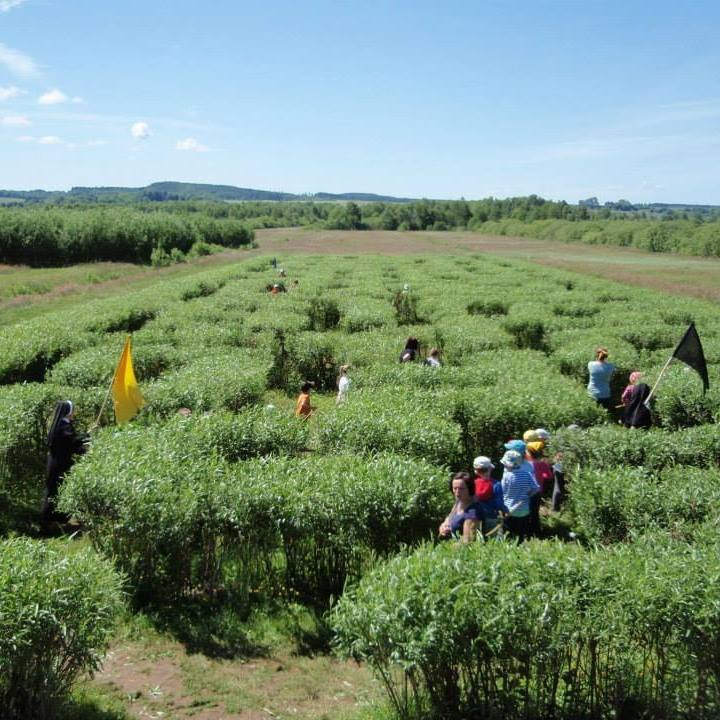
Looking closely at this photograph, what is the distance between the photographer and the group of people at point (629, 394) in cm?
1392

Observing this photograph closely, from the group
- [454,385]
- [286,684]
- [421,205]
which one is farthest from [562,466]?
[421,205]

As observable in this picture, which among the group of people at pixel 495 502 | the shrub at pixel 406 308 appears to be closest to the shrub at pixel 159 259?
the shrub at pixel 406 308

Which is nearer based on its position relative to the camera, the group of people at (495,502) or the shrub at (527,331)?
the group of people at (495,502)

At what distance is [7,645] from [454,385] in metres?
12.1

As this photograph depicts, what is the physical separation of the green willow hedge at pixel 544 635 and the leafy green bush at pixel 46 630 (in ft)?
7.39

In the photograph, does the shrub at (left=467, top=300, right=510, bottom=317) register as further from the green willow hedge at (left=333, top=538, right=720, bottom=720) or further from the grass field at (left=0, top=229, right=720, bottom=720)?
the green willow hedge at (left=333, top=538, right=720, bottom=720)

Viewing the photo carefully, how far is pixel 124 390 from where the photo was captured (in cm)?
1165

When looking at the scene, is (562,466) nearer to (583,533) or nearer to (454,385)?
(583,533)

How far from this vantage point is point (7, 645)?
5.37 metres

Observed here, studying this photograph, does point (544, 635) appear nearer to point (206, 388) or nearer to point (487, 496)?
point (487, 496)

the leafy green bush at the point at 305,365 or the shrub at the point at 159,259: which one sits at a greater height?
the shrub at the point at 159,259

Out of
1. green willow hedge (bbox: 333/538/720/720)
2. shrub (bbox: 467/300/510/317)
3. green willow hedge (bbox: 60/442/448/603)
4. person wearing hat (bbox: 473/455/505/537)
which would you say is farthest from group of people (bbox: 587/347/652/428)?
shrub (bbox: 467/300/510/317)

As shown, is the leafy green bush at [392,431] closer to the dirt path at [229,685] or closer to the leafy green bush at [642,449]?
the leafy green bush at [642,449]

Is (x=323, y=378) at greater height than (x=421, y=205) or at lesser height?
lesser
